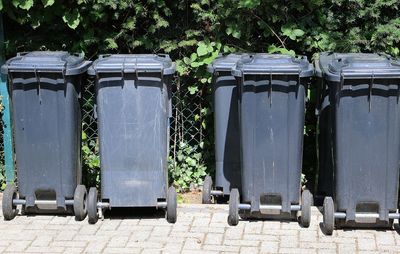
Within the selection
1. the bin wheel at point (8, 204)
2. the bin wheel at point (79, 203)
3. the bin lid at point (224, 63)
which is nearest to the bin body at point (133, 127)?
the bin wheel at point (79, 203)

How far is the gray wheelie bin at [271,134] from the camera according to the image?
5.31m

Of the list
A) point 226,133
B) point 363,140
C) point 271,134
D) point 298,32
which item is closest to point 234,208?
point 271,134

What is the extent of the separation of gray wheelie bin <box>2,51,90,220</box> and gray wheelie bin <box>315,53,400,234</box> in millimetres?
2145

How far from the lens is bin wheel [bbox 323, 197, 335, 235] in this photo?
17.4 feet

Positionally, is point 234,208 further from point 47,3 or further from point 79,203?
point 47,3

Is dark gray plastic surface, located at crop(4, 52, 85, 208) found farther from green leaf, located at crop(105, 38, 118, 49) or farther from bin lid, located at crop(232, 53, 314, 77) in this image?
bin lid, located at crop(232, 53, 314, 77)

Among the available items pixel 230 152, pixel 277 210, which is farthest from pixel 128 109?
pixel 277 210

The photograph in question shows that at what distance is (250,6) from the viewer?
6.27 metres

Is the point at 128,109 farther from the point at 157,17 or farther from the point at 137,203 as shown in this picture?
the point at 157,17

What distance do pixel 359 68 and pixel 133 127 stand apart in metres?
1.93

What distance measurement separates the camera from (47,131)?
5.55m

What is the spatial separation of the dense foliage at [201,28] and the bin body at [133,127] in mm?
982

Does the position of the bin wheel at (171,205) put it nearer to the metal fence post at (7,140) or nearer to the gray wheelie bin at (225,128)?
the gray wheelie bin at (225,128)

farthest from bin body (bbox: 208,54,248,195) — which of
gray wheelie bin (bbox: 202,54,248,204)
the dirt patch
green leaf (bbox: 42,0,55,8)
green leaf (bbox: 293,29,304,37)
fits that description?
green leaf (bbox: 42,0,55,8)
